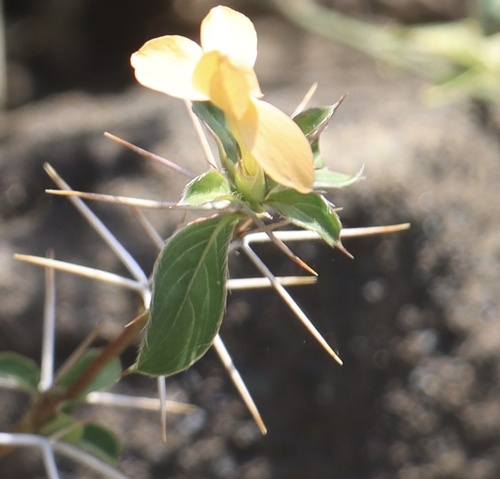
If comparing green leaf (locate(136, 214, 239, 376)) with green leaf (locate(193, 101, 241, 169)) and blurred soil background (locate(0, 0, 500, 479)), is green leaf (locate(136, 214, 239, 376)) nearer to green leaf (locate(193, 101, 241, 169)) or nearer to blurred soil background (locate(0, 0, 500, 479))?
green leaf (locate(193, 101, 241, 169))

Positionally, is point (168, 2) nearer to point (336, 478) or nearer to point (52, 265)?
point (336, 478)

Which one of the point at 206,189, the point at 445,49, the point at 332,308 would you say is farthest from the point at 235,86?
the point at 445,49

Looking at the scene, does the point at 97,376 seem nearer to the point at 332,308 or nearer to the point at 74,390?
the point at 74,390

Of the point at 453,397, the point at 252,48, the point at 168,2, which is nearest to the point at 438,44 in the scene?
the point at 453,397

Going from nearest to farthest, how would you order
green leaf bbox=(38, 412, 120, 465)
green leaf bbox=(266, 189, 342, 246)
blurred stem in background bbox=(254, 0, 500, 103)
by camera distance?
green leaf bbox=(266, 189, 342, 246)
green leaf bbox=(38, 412, 120, 465)
blurred stem in background bbox=(254, 0, 500, 103)

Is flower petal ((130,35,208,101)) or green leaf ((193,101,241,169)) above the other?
flower petal ((130,35,208,101))

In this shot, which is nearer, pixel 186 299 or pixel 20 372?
pixel 186 299

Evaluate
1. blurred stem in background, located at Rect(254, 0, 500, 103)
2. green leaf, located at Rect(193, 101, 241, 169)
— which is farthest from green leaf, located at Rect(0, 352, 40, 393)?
blurred stem in background, located at Rect(254, 0, 500, 103)
